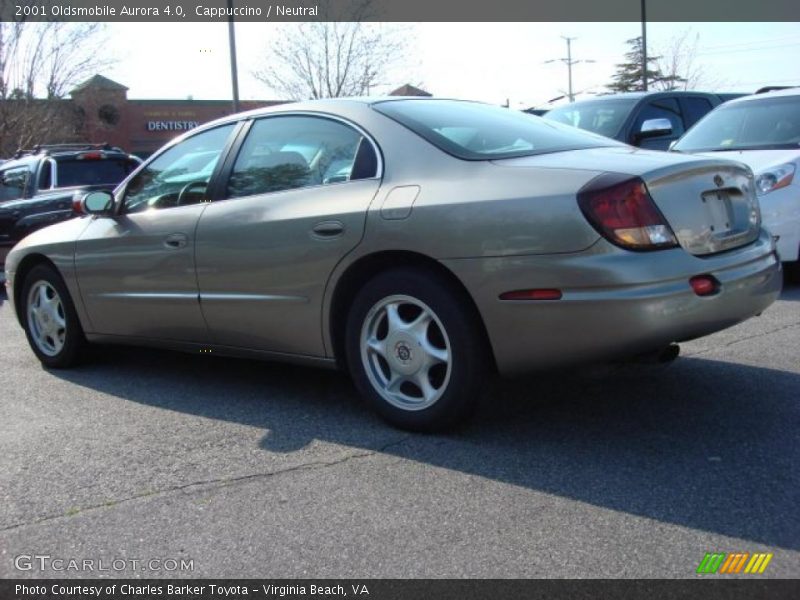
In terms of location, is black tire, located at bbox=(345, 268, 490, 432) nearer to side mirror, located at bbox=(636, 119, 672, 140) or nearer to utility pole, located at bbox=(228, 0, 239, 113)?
side mirror, located at bbox=(636, 119, 672, 140)

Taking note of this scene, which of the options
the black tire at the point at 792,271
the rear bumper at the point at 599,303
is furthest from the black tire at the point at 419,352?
the black tire at the point at 792,271

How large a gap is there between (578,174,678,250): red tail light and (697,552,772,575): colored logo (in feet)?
3.98

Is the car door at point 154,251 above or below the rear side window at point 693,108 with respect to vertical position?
below

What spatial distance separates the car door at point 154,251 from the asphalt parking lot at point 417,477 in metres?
0.45

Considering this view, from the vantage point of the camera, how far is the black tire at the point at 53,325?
17.7ft

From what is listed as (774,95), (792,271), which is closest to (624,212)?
(792,271)

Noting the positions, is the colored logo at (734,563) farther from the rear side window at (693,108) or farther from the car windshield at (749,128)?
the rear side window at (693,108)

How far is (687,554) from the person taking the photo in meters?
2.63

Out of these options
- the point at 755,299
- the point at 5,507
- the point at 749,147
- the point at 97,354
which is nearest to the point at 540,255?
the point at 755,299

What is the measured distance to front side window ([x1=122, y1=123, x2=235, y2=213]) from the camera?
4688mm
